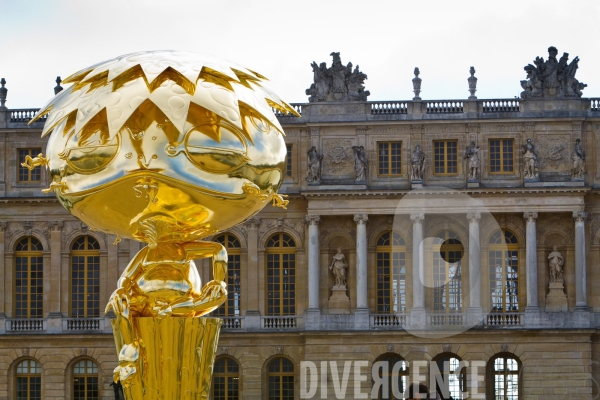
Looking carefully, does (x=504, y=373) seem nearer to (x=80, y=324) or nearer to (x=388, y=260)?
(x=388, y=260)

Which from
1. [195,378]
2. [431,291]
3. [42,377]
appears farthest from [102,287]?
[195,378]

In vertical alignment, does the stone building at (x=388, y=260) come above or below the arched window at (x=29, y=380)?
above

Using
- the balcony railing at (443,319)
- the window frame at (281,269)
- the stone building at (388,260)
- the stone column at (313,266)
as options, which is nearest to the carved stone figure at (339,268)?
the stone building at (388,260)

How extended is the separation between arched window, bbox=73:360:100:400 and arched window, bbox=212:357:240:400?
12.9ft

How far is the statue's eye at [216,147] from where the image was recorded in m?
7.17

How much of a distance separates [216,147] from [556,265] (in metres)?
38.0

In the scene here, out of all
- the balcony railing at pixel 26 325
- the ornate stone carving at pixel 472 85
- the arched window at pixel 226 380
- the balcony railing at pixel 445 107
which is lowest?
the arched window at pixel 226 380

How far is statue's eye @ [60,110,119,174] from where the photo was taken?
23.7 ft

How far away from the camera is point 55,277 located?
1788 inches

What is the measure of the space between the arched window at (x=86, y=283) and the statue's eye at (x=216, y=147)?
3873cm

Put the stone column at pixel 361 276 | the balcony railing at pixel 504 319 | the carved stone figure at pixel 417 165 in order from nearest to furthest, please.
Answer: the balcony railing at pixel 504 319 → the stone column at pixel 361 276 → the carved stone figure at pixel 417 165

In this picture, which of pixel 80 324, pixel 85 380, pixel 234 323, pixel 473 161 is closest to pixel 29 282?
pixel 80 324

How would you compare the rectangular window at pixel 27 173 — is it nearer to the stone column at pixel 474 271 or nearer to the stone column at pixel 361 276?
the stone column at pixel 361 276

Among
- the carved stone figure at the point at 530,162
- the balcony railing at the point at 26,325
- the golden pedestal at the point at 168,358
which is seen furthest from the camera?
the balcony railing at the point at 26,325
